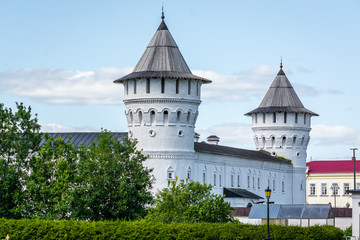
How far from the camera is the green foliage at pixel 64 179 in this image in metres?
58.6

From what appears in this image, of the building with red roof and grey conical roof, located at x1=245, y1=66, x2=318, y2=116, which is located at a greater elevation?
grey conical roof, located at x1=245, y1=66, x2=318, y2=116

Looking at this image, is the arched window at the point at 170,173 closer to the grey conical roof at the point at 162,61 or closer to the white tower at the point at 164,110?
the white tower at the point at 164,110

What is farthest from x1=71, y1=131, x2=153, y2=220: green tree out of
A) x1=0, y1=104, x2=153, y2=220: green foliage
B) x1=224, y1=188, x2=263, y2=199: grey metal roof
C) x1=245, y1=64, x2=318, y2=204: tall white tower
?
x1=245, y1=64, x2=318, y2=204: tall white tower

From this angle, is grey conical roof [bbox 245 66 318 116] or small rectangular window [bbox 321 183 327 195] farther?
small rectangular window [bbox 321 183 327 195]

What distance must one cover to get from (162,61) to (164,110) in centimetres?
404

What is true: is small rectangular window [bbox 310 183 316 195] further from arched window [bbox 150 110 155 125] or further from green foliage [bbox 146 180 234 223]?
green foliage [bbox 146 180 234 223]

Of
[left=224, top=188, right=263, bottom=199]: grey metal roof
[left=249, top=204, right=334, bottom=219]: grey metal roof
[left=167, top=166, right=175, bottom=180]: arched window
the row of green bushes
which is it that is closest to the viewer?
the row of green bushes

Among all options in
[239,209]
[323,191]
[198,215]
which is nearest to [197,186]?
[198,215]

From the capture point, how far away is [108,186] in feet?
197

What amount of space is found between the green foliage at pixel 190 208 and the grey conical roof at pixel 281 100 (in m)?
40.0

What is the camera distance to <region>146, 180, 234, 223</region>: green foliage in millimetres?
54469

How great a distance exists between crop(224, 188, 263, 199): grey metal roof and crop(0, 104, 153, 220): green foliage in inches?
796

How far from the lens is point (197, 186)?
5603cm

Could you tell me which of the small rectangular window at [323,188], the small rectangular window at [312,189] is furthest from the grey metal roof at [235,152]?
the small rectangular window at [312,189]
